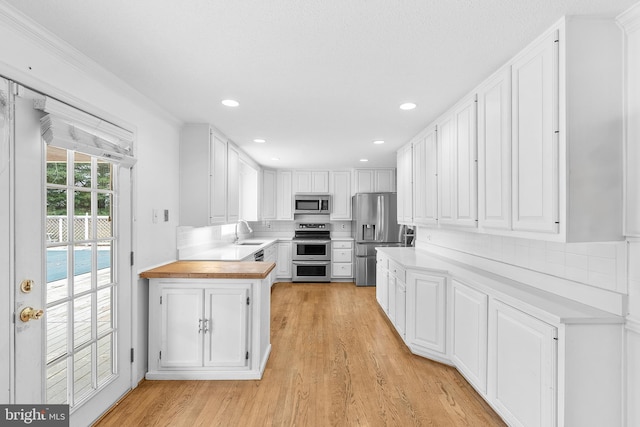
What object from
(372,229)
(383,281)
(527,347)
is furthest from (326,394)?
(372,229)

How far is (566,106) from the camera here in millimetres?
1562

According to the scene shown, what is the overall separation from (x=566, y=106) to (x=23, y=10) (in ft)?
9.01

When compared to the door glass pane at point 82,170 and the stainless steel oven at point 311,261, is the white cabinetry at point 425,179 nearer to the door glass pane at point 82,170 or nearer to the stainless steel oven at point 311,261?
→ the stainless steel oven at point 311,261

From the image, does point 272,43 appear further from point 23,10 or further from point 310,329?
point 310,329

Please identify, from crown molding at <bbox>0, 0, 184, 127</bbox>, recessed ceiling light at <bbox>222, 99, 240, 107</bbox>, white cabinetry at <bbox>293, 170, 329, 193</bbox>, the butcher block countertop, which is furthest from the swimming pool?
white cabinetry at <bbox>293, 170, 329, 193</bbox>

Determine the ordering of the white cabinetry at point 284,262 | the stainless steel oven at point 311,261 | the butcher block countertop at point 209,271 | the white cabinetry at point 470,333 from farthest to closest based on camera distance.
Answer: the white cabinetry at point 284,262 < the stainless steel oven at point 311,261 < the butcher block countertop at point 209,271 < the white cabinetry at point 470,333

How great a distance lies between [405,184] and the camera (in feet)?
14.0

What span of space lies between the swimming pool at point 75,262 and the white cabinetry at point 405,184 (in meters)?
3.34

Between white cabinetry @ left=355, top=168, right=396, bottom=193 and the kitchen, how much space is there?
1.92 m

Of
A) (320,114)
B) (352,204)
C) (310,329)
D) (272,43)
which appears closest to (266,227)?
(352,204)

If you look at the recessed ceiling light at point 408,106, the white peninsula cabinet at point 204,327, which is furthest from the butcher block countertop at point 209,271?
the recessed ceiling light at point 408,106

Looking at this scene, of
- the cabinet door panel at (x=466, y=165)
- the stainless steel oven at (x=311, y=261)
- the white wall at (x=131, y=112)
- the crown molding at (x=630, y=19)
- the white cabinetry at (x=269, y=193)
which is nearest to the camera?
the crown molding at (x=630, y=19)

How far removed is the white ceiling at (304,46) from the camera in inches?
58.3

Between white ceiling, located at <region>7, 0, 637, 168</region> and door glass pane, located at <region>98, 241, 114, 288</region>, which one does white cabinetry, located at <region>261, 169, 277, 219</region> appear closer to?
white ceiling, located at <region>7, 0, 637, 168</region>
